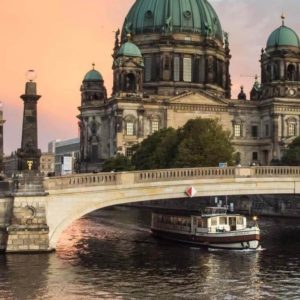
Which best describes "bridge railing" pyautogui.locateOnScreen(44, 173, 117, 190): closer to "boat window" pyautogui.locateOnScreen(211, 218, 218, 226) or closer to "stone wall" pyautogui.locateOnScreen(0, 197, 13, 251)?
"stone wall" pyautogui.locateOnScreen(0, 197, 13, 251)

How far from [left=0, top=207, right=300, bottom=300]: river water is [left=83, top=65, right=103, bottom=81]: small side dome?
298 ft

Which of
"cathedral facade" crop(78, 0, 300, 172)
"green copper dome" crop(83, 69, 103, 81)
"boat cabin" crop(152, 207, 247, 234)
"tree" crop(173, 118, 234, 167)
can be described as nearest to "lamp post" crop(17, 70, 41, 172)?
"boat cabin" crop(152, 207, 247, 234)

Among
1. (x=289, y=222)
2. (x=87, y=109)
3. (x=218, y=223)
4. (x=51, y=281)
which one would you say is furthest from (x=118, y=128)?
(x=51, y=281)

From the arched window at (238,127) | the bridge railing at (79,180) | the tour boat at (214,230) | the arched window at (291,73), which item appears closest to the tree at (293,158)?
the arched window at (291,73)

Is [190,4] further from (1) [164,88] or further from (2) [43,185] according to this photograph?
(2) [43,185]

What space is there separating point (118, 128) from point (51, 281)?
297 ft

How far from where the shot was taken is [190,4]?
13912 centimetres

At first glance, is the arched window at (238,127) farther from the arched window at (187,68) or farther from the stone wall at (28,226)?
the stone wall at (28,226)

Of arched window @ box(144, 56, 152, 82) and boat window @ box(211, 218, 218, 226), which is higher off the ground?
arched window @ box(144, 56, 152, 82)

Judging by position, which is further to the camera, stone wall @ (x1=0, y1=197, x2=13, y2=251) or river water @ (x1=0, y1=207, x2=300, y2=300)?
stone wall @ (x1=0, y1=197, x2=13, y2=251)

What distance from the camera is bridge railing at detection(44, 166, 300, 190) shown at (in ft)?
137

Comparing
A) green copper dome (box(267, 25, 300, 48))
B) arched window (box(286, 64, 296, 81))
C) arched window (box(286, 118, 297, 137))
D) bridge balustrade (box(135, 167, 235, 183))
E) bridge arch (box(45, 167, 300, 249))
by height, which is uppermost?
green copper dome (box(267, 25, 300, 48))

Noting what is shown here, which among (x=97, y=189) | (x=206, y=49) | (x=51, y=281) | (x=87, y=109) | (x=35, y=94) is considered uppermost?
(x=206, y=49)

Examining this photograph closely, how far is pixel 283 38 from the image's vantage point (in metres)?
129
